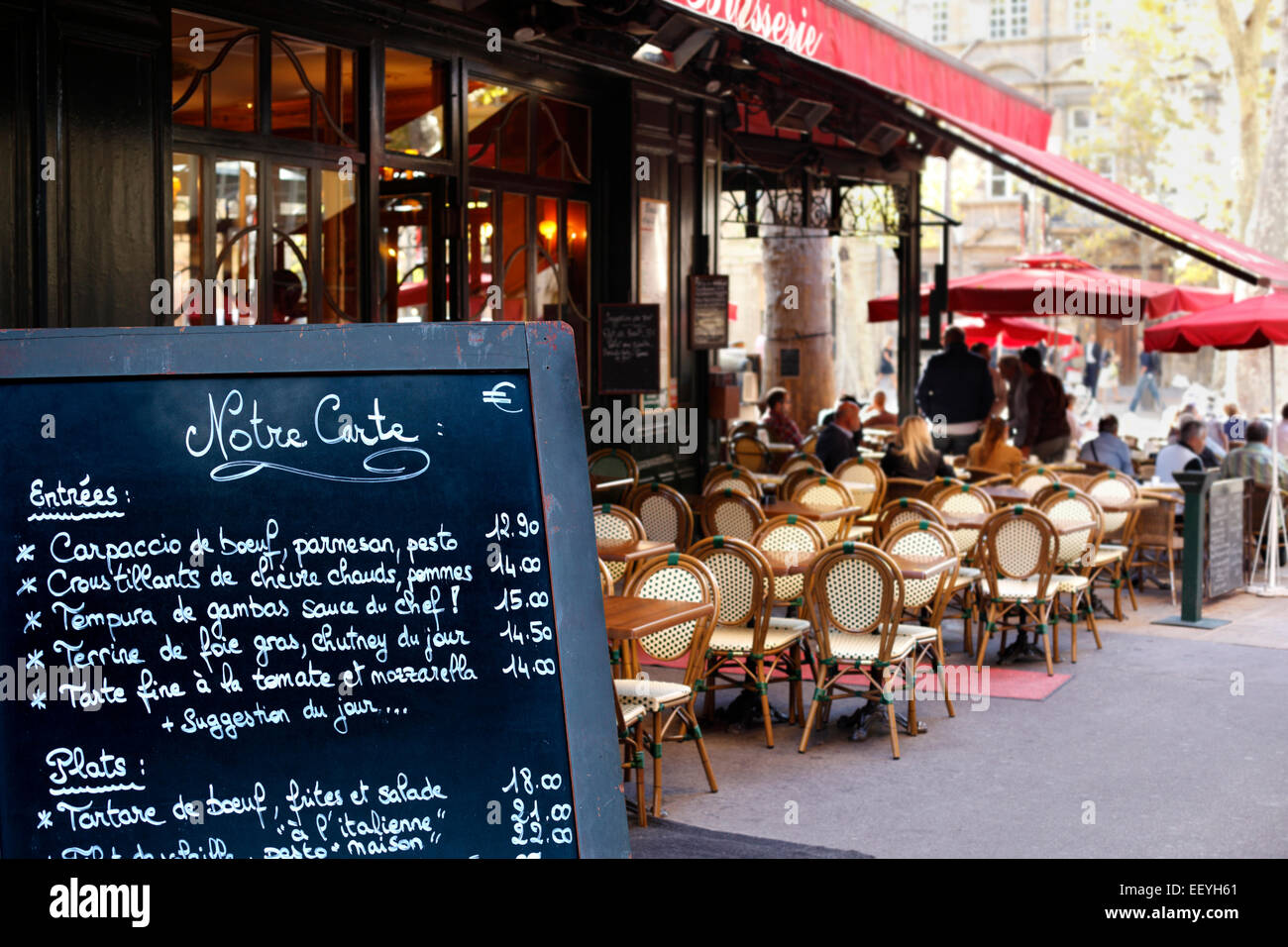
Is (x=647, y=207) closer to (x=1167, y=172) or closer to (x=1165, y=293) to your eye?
(x=1165, y=293)

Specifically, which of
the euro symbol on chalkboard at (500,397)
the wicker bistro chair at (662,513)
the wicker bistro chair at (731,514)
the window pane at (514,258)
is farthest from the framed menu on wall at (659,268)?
the euro symbol on chalkboard at (500,397)

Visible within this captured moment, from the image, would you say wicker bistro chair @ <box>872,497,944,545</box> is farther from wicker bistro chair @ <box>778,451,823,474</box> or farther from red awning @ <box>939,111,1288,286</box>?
red awning @ <box>939,111,1288,286</box>

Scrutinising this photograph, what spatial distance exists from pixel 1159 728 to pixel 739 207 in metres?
9.89

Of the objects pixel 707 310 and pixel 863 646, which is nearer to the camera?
pixel 863 646

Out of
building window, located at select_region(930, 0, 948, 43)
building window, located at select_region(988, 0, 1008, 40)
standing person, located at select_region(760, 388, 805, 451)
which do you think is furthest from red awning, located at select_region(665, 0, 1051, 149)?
building window, located at select_region(988, 0, 1008, 40)

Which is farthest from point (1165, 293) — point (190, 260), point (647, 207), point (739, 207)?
point (190, 260)

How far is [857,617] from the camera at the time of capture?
23.0ft

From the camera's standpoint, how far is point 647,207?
11.1 metres

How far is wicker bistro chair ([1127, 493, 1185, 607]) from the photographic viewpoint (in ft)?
36.2

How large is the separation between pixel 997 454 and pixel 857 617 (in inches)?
215

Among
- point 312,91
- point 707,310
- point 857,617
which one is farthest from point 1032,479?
point 312,91

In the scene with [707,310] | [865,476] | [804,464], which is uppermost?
[707,310]

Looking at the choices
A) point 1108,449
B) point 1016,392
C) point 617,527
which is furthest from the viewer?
point 1016,392

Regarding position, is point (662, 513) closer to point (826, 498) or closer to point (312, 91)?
point (826, 498)
